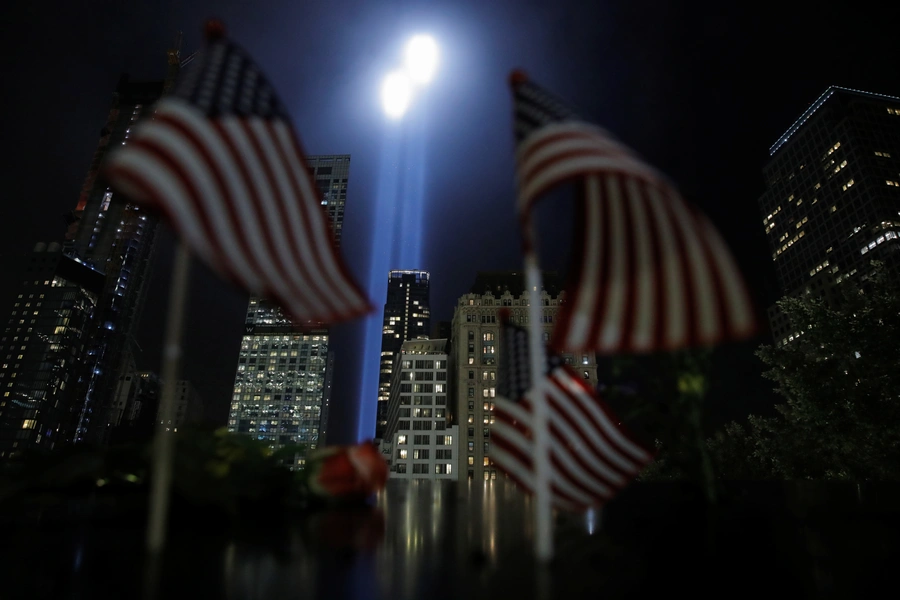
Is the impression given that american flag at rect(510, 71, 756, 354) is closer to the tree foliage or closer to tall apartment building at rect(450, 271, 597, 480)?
the tree foliage

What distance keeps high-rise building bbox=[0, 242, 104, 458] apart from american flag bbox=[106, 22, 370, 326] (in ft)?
565

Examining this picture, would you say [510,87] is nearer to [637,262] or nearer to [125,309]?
[637,262]

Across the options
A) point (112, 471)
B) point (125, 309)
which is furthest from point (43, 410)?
point (112, 471)

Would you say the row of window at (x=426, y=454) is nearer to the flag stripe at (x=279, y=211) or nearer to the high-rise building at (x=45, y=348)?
the high-rise building at (x=45, y=348)

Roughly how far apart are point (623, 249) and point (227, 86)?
12.9 feet

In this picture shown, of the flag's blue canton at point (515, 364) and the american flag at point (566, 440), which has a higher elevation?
the flag's blue canton at point (515, 364)

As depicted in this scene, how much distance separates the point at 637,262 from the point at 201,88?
4207 millimetres

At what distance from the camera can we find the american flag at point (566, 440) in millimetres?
5199

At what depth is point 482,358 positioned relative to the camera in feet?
380

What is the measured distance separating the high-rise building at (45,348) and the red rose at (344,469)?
561 ft

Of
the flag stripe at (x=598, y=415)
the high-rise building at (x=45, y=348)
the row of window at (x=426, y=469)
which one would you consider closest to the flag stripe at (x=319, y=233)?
the flag stripe at (x=598, y=415)

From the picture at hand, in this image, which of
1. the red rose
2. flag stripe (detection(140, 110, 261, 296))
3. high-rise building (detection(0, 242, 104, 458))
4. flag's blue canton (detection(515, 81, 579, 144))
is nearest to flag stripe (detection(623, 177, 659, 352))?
flag's blue canton (detection(515, 81, 579, 144))

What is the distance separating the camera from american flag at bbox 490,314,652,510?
5199 mm

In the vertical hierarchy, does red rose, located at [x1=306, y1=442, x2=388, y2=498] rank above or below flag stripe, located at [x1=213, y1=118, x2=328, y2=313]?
below
